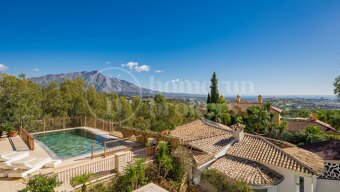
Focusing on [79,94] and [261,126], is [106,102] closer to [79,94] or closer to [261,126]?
[79,94]

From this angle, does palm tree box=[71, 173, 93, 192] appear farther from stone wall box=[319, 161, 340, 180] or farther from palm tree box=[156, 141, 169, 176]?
stone wall box=[319, 161, 340, 180]

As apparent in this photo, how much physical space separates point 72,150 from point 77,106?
13862mm

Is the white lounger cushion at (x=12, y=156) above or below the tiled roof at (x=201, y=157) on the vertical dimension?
above

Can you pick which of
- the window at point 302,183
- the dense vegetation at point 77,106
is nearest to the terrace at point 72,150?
the dense vegetation at point 77,106

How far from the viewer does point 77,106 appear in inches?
1073

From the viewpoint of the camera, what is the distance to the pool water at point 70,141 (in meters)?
14.3

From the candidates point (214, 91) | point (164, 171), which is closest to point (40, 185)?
point (164, 171)

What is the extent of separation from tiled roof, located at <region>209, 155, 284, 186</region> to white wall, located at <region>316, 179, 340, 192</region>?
6275mm

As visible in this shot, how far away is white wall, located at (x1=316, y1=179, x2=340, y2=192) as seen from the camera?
44.4ft

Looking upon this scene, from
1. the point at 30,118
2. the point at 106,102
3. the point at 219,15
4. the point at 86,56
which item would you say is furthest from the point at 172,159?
the point at 86,56

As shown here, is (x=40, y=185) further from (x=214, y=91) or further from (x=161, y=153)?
(x=214, y=91)

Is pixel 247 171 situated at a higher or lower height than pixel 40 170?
lower

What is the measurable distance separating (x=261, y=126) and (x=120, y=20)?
2503cm

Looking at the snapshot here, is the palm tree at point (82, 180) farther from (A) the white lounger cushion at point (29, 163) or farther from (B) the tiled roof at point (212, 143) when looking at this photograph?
(B) the tiled roof at point (212, 143)
